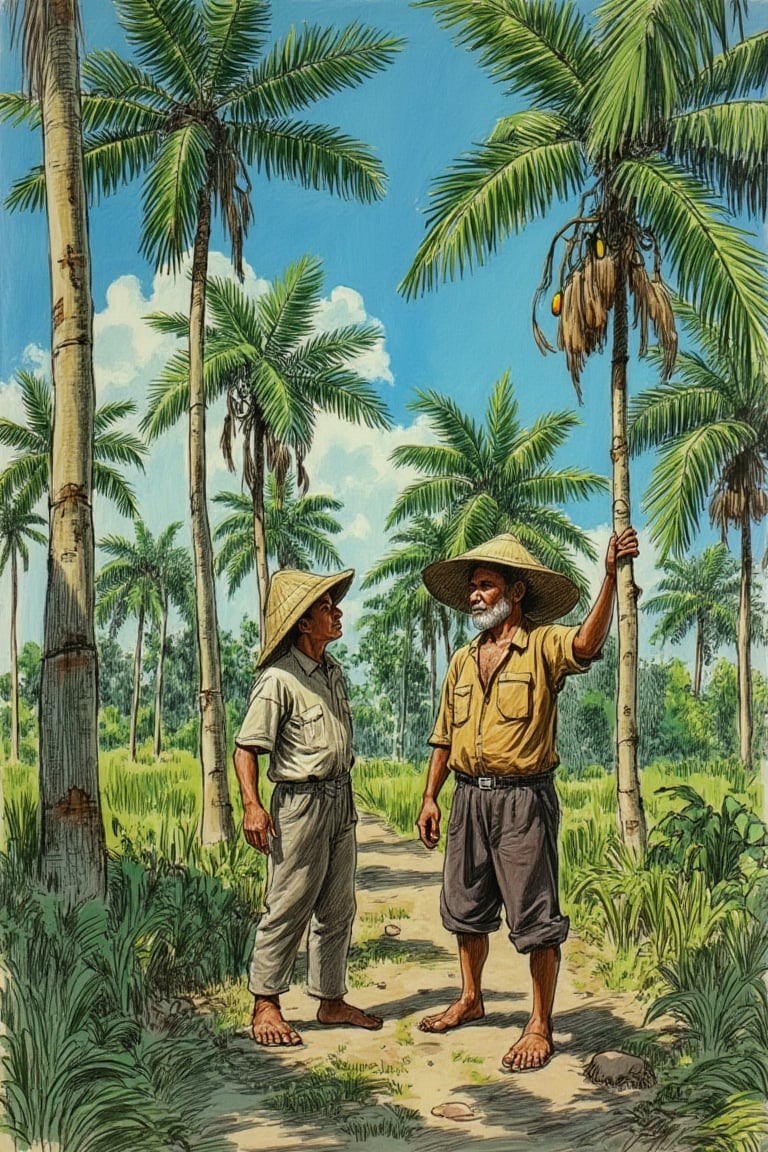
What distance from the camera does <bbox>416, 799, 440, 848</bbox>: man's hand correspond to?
6.46 metres

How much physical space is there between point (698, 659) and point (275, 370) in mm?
2558

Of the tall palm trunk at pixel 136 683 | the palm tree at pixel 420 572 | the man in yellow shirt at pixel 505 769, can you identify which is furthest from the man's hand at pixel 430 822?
the tall palm trunk at pixel 136 683

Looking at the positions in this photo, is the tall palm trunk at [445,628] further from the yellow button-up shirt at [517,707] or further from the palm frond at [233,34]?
the palm frond at [233,34]

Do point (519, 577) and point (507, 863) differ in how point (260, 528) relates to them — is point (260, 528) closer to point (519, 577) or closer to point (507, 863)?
point (519, 577)

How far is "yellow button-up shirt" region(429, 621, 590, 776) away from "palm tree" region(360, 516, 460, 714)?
0.39 m

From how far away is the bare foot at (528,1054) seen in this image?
6395 millimetres

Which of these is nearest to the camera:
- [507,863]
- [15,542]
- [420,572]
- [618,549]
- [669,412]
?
[618,549]

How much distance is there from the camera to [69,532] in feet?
21.7

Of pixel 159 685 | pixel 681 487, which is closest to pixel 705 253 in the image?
pixel 681 487

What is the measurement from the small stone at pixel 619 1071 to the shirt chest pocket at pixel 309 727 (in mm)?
1910

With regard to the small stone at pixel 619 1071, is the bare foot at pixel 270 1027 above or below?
above

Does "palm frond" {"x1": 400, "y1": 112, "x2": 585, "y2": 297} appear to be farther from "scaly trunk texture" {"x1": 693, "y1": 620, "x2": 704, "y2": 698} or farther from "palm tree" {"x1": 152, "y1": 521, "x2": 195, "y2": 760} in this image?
"scaly trunk texture" {"x1": 693, "y1": 620, "x2": 704, "y2": 698}

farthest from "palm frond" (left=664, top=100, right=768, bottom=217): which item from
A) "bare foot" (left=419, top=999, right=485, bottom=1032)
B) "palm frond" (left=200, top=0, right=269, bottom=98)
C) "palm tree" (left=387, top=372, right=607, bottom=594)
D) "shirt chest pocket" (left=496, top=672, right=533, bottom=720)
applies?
"bare foot" (left=419, top=999, right=485, bottom=1032)

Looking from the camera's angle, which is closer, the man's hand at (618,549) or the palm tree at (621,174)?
the man's hand at (618,549)
